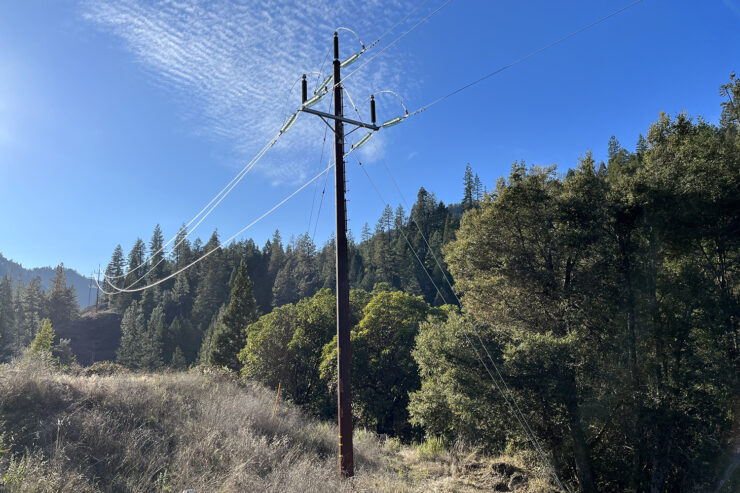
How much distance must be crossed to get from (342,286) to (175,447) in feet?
14.1

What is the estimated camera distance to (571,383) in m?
10.5

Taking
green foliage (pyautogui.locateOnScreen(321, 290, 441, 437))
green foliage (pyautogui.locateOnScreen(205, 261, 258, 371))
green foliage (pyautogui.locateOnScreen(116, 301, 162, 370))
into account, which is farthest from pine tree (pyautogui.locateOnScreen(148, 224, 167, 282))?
green foliage (pyautogui.locateOnScreen(321, 290, 441, 437))

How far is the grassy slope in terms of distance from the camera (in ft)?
19.2

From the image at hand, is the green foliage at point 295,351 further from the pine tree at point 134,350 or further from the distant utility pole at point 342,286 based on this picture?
the pine tree at point 134,350

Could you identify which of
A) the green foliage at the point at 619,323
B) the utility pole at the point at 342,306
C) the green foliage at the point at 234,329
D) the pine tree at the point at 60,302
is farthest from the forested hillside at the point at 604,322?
the pine tree at the point at 60,302

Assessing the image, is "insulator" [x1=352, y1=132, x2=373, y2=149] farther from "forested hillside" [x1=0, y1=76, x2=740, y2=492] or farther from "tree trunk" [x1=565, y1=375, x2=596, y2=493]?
"tree trunk" [x1=565, y1=375, x2=596, y2=493]

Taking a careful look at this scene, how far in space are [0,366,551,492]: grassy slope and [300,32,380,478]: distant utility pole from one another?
61 centimetres

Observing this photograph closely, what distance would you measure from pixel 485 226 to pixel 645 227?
4.73m

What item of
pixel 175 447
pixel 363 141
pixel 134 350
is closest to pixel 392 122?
pixel 363 141

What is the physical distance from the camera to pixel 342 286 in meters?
8.04

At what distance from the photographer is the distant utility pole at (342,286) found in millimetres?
7508

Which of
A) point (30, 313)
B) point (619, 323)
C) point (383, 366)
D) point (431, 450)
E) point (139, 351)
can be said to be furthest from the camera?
point (30, 313)

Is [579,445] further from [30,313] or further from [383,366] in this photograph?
[30,313]

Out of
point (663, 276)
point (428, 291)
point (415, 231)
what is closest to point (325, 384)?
point (663, 276)
